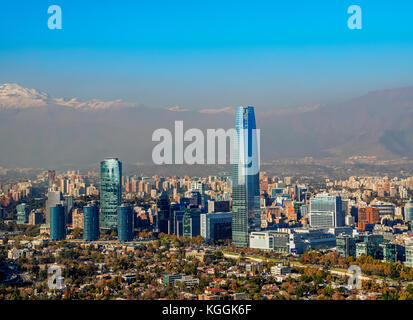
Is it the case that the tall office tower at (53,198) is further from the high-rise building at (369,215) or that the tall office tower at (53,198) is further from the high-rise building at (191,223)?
the high-rise building at (369,215)

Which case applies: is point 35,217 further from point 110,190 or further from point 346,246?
point 346,246

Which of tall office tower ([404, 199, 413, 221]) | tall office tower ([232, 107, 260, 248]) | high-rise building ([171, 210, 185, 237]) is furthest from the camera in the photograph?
tall office tower ([404, 199, 413, 221])

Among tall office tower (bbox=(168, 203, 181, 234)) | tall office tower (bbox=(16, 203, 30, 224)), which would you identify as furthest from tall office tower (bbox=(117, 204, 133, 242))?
tall office tower (bbox=(16, 203, 30, 224))

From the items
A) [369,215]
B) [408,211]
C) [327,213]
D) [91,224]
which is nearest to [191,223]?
[91,224]

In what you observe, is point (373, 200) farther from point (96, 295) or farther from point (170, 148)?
point (96, 295)

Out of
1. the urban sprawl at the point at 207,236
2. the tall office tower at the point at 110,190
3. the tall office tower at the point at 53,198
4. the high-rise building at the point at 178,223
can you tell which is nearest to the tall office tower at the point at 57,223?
the urban sprawl at the point at 207,236

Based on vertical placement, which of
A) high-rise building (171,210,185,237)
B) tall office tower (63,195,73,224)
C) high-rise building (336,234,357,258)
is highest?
tall office tower (63,195,73,224)

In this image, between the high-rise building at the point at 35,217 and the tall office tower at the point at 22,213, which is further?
the tall office tower at the point at 22,213

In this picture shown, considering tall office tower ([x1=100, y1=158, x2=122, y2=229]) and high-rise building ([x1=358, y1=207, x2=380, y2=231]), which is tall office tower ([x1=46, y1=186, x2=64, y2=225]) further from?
high-rise building ([x1=358, y1=207, x2=380, y2=231])
